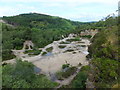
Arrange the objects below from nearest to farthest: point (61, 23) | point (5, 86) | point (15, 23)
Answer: point (5, 86) → point (15, 23) → point (61, 23)

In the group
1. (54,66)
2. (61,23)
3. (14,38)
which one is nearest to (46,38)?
(14,38)

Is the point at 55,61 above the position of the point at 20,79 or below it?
below

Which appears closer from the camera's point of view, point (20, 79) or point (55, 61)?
point (20, 79)

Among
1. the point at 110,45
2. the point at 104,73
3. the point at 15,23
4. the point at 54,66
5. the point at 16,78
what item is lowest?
the point at 54,66

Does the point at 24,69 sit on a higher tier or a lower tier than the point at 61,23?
lower

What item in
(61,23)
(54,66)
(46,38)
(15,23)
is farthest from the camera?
(61,23)

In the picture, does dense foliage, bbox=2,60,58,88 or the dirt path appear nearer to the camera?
dense foliage, bbox=2,60,58,88

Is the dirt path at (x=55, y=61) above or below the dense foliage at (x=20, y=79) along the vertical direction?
below

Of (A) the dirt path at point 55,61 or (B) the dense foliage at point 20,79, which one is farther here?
(A) the dirt path at point 55,61

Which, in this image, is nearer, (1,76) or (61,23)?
(1,76)

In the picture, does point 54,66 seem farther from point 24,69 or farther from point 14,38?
point 14,38

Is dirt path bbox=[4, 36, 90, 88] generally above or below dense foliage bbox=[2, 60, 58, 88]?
below
